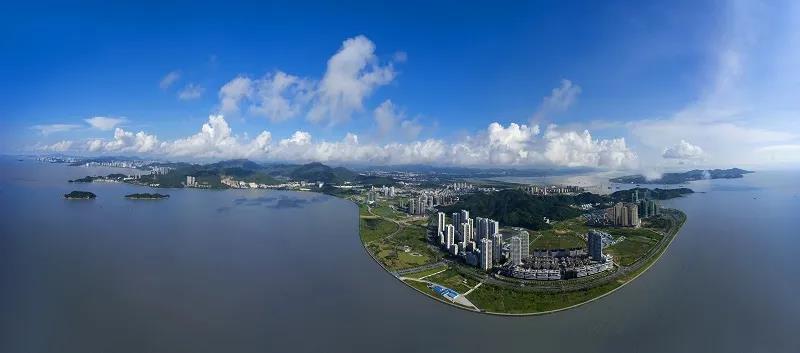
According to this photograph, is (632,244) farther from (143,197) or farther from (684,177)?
(684,177)

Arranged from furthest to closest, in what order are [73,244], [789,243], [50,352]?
[789,243] → [73,244] → [50,352]

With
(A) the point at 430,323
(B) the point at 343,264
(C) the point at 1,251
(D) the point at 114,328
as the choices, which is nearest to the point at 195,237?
(C) the point at 1,251

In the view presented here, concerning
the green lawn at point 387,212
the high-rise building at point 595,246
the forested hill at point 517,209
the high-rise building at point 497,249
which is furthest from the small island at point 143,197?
the high-rise building at point 595,246

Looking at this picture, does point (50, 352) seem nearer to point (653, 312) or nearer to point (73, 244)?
point (73, 244)

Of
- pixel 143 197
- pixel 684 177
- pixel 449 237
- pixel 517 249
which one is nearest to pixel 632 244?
pixel 517 249

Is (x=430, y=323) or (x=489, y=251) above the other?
(x=489, y=251)

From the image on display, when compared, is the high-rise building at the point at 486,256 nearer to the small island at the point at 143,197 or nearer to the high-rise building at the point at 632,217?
the high-rise building at the point at 632,217

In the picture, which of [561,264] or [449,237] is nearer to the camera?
[561,264]
